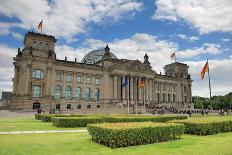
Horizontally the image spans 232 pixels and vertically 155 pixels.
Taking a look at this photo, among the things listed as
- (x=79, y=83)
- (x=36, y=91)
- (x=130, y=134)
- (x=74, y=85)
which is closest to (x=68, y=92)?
(x=74, y=85)

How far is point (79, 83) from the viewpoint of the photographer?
265 ft

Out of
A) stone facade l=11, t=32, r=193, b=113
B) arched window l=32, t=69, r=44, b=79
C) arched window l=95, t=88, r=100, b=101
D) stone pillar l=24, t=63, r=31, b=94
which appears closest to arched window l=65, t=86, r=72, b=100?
stone facade l=11, t=32, r=193, b=113

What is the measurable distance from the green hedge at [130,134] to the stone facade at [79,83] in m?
46.7

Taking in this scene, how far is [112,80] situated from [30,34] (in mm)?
A: 32690

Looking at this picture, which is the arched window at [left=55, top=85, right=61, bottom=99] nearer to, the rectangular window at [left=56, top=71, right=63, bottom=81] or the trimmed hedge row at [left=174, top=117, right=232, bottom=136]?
the rectangular window at [left=56, top=71, right=63, bottom=81]

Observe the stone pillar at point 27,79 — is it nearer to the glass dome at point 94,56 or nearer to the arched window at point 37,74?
the arched window at point 37,74

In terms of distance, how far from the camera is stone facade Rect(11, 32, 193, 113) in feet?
225

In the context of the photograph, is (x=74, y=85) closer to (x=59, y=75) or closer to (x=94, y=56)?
(x=59, y=75)

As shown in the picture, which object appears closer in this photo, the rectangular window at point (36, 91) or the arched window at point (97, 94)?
the rectangular window at point (36, 91)

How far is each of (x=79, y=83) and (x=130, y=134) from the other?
67.3m

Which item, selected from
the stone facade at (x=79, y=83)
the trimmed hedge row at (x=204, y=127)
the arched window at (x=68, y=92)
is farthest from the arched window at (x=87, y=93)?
the trimmed hedge row at (x=204, y=127)

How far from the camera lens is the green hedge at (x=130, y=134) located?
14.3m

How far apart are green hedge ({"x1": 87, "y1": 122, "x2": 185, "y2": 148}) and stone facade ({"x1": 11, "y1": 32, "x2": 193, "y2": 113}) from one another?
46.7 metres

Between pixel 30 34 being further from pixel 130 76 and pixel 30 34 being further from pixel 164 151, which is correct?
pixel 164 151
